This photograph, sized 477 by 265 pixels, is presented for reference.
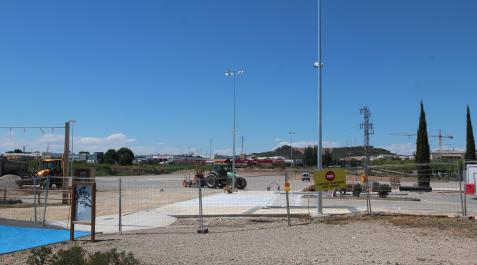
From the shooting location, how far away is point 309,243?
12.9m

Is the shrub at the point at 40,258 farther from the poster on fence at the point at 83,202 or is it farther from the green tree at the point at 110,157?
the green tree at the point at 110,157

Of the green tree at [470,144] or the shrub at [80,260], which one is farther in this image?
the green tree at [470,144]

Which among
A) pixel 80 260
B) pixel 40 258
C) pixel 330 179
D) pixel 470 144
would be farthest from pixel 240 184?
pixel 470 144

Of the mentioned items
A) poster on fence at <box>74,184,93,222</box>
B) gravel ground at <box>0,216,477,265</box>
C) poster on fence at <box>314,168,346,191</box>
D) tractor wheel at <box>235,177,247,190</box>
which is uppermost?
poster on fence at <box>314,168,346,191</box>

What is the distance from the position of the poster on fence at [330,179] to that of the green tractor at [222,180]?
22475 millimetres

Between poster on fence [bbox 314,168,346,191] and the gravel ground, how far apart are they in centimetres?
177

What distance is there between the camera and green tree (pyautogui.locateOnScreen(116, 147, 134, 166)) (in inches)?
6196

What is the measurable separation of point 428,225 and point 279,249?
672 cm

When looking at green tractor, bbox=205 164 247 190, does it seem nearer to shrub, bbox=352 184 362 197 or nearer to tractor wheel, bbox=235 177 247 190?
tractor wheel, bbox=235 177 247 190

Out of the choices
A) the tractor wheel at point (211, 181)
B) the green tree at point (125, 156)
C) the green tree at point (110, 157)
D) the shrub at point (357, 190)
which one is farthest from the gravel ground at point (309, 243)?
the green tree at point (110, 157)

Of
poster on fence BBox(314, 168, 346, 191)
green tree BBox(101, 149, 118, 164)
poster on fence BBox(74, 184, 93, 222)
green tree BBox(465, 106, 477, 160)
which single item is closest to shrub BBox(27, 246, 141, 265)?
poster on fence BBox(74, 184, 93, 222)

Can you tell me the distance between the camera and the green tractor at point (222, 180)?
4350cm

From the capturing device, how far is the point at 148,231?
53.2 ft

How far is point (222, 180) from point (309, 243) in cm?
3212
